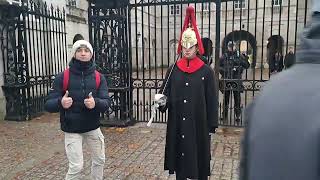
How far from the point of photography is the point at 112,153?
601cm

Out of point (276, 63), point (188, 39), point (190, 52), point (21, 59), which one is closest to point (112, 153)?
point (190, 52)

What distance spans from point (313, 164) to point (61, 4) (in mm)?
15489

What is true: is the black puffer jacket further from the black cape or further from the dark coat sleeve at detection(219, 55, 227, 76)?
the dark coat sleeve at detection(219, 55, 227, 76)

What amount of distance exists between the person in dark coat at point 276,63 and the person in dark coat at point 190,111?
4.41 m

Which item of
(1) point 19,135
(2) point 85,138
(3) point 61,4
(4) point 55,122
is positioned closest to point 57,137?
(1) point 19,135

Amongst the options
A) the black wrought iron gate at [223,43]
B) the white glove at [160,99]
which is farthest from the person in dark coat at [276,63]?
the white glove at [160,99]

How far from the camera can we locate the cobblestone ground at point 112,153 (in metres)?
5.05

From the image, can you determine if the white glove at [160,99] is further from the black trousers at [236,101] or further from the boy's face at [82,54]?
the black trousers at [236,101]

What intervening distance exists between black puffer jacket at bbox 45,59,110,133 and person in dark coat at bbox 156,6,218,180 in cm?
86

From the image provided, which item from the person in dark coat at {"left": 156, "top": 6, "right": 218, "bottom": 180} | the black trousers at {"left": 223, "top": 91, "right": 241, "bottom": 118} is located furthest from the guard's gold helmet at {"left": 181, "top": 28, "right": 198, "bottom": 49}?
the black trousers at {"left": 223, "top": 91, "right": 241, "bottom": 118}

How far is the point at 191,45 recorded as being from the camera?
3832mm

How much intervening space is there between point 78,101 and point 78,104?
0.12 ft

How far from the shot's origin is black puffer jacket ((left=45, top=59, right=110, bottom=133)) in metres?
3.84

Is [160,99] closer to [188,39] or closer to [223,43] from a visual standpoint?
[188,39]
